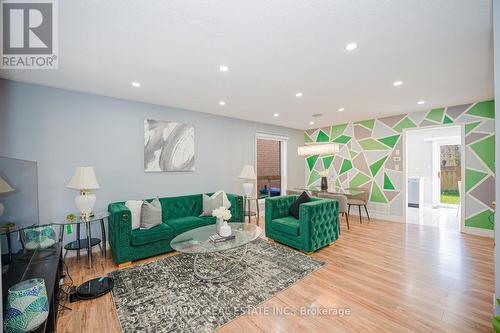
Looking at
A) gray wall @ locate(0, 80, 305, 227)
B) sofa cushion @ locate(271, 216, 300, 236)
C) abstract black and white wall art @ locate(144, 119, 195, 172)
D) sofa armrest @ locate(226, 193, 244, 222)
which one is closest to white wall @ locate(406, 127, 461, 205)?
gray wall @ locate(0, 80, 305, 227)

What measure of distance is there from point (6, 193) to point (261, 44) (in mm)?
2349

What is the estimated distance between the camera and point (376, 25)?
1818mm

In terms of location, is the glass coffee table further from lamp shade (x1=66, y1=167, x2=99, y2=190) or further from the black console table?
lamp shade (x1=66, y1=167, x2=99, y2=190)

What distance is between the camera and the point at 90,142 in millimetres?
3367

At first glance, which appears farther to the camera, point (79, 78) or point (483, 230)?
point (483, 230)

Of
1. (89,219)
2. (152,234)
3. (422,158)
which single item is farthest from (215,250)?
(422,158)

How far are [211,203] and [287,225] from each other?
1488 millimetres

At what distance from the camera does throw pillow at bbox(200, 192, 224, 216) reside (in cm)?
400

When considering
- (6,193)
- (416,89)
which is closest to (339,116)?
(416,89)

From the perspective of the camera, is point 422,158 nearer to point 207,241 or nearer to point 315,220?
point 315,220

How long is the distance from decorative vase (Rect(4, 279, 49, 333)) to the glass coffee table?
1189mm

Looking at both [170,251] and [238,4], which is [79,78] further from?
[170,251]

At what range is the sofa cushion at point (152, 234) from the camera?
3010mm

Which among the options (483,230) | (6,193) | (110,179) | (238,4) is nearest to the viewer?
(6,193)
